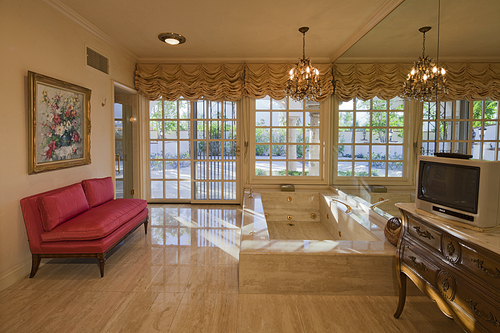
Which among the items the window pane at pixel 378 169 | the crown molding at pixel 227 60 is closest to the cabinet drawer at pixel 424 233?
the window pane at pixel 378 169

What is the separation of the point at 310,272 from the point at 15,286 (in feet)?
8.44

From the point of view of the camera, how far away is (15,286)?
7.99 ft

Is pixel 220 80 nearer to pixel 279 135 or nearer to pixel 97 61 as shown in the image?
pixel 279 135

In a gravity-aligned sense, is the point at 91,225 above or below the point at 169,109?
below

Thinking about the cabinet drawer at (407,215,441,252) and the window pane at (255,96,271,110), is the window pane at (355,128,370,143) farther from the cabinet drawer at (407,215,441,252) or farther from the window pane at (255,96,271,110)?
the cabinet drawer at (407,215,441,252)

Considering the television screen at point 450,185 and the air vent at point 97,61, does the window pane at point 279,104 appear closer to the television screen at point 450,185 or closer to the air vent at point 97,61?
the air vent at point 97,61

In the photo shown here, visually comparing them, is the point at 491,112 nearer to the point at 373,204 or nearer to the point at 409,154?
the point at 409,154

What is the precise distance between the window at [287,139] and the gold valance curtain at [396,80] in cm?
75

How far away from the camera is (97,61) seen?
379 cm

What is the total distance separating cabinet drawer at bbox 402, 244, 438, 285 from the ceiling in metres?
1.35

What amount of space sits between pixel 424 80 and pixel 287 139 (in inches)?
115

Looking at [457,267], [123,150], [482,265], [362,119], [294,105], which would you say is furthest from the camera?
[294,105]

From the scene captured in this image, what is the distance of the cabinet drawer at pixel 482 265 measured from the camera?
3.99ft

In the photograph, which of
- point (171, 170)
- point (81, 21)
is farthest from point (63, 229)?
point (171, 170)
